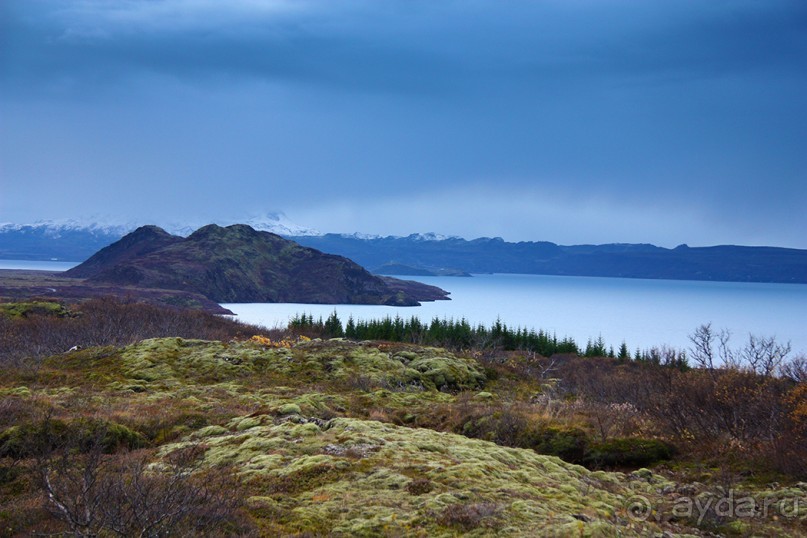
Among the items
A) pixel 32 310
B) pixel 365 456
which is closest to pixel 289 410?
pixel 365 456

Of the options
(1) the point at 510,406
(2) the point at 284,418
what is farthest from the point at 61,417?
(1) the point at 510,406

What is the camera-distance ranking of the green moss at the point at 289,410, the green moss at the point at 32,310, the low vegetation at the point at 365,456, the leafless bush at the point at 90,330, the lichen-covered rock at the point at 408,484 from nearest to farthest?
the low vegetation at the point at 365,456 < the lichen-covered rock at the point at 408,484 < the green moss at the point at 289,410 < the leafless bush at the point at 90,330 < the green moss at the point at 32,310

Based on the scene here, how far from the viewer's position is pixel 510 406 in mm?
24922

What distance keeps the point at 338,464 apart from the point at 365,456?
1111mm

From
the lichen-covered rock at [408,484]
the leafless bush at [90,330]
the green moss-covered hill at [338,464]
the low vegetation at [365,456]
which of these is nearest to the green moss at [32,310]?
the leafless bush at [90,330]

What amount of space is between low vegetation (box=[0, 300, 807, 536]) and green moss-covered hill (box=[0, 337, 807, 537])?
0.06m

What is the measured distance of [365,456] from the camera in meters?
14.5

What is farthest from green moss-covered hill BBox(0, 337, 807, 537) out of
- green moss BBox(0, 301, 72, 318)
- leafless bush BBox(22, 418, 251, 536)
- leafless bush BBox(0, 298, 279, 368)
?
green moss BBox(0, 301, 72, 318)

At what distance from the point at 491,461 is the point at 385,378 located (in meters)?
19.6

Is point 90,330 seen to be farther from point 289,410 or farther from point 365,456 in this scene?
point 365,456

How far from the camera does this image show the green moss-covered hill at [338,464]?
34.4 ft

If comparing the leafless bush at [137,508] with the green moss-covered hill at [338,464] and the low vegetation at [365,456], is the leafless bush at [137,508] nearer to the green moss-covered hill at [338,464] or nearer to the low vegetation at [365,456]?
the low vegetation at [365,456]

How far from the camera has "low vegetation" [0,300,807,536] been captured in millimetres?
9961

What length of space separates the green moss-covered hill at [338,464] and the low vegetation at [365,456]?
0.06 metres
